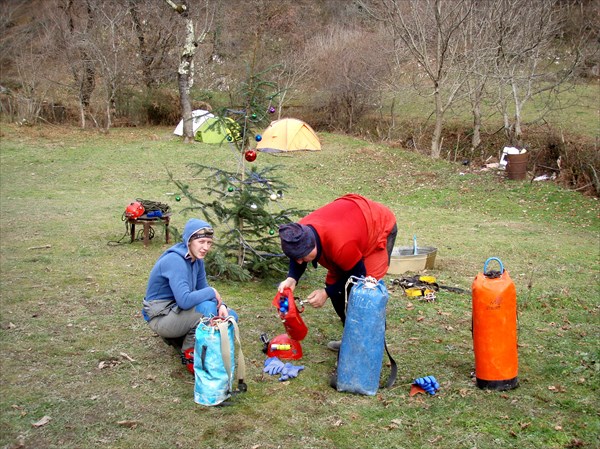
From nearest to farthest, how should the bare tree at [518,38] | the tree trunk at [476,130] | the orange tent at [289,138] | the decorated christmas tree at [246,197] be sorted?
1. the decorated christmas tree at [246,197]
2. the bare tree at [518,38]
3. the tree trunk at [476,130]
4. the orange tent at [289,138]

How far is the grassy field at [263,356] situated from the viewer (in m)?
4.04

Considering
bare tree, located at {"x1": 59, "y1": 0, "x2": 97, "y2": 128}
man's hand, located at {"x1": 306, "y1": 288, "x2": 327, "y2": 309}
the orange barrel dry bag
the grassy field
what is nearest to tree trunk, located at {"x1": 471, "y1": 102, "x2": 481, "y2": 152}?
the grassy field

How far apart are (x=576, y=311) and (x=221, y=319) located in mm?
4397

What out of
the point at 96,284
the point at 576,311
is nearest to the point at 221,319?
the point at 96,284

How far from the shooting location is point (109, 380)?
15.5 feet

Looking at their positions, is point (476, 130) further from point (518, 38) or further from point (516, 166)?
point (516, 166)

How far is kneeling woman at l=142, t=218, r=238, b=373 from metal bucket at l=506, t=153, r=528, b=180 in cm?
1301

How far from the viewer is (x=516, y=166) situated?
1627 cm

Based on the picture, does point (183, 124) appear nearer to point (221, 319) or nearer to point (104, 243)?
point (104, 243)

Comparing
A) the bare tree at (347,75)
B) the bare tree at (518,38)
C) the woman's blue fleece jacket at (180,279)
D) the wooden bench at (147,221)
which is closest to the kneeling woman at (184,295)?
the woman's blue fleece jacket at (180,279)

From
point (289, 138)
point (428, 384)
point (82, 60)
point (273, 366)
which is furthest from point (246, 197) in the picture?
point (82, 60)

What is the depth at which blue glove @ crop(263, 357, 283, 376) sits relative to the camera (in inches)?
194

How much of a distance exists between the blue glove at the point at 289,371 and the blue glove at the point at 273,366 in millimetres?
40

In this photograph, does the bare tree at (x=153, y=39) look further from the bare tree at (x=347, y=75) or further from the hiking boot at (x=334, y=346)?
the hiking boot at (x=334, y=346)
